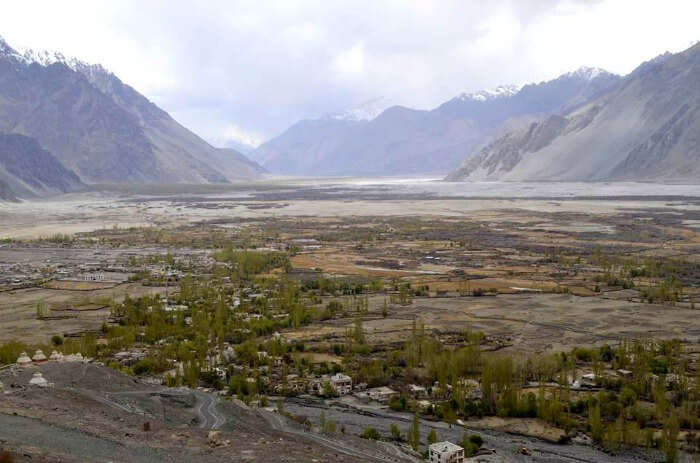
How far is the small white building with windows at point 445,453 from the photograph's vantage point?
17141mm

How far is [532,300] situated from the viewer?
127ft

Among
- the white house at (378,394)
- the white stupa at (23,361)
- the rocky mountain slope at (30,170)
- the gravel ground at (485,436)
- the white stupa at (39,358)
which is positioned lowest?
the gravel ground at (485,436)

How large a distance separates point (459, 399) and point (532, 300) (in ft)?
58.0

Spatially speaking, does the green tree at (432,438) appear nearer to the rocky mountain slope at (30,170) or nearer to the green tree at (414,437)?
the green tree at (414,437)

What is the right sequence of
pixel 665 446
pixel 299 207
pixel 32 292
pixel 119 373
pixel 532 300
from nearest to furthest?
pixel 665 446
pixel 119 373
pixel 532 300
pixel 32 292
pixel 299 207

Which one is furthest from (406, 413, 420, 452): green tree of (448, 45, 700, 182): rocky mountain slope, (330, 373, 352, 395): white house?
(448, 45, 700, 182): rocky mountain slope

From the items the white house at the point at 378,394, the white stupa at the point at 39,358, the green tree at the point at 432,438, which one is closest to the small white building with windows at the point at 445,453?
the green tree at the point at 432,438

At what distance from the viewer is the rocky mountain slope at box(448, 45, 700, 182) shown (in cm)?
15500

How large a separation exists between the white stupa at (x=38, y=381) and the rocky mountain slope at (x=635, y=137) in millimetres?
143073

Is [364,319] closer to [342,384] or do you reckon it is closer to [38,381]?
[342,384]

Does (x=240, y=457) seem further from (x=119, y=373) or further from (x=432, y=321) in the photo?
(x=432, y=321)

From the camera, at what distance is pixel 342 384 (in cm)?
2425

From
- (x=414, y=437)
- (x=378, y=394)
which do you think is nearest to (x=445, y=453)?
(x=414, y=437)

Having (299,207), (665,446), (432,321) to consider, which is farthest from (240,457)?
(299,207)
